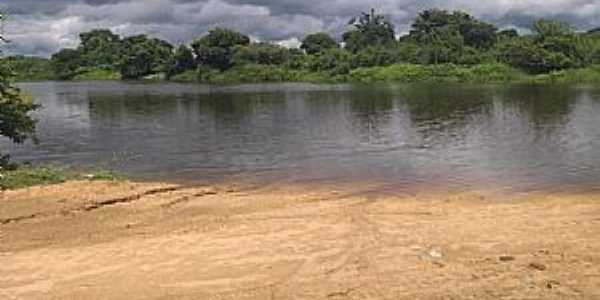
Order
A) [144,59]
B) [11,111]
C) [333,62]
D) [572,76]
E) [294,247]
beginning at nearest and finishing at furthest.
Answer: [294,247] < [11,111] < [572,76] < [333,62] < [144,59]

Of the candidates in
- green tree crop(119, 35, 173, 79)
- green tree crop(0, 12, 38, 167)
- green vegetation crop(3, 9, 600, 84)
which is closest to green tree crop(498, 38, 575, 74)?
green vegetation crop(3, 9, 600, 84)

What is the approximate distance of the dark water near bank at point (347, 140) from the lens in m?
32.1

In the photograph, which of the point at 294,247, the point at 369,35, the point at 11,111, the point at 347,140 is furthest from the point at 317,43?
the point at 294,247

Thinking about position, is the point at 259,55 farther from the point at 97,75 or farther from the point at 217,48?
the point at 97,75

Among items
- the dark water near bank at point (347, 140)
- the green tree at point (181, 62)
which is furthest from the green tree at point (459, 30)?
the dark water near bank at point (347, 140)

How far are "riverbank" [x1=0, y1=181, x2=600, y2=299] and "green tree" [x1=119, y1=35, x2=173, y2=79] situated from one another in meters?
142

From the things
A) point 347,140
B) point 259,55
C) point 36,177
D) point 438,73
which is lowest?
point 347,140

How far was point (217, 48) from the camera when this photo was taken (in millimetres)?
150375

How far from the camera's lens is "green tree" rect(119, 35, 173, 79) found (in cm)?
16412

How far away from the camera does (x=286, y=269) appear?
14836 mm

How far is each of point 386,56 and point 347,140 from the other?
92981 mm

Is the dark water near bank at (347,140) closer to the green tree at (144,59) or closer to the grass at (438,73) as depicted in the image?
the grass at (438,73)

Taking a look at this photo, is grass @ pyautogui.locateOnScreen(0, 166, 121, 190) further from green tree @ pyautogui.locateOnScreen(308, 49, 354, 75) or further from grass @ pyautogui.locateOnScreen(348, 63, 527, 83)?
green tree @ pyautogui.locateOnScreen(308, 49, 354, 75)

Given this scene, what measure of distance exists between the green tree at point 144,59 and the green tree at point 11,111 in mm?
129927
